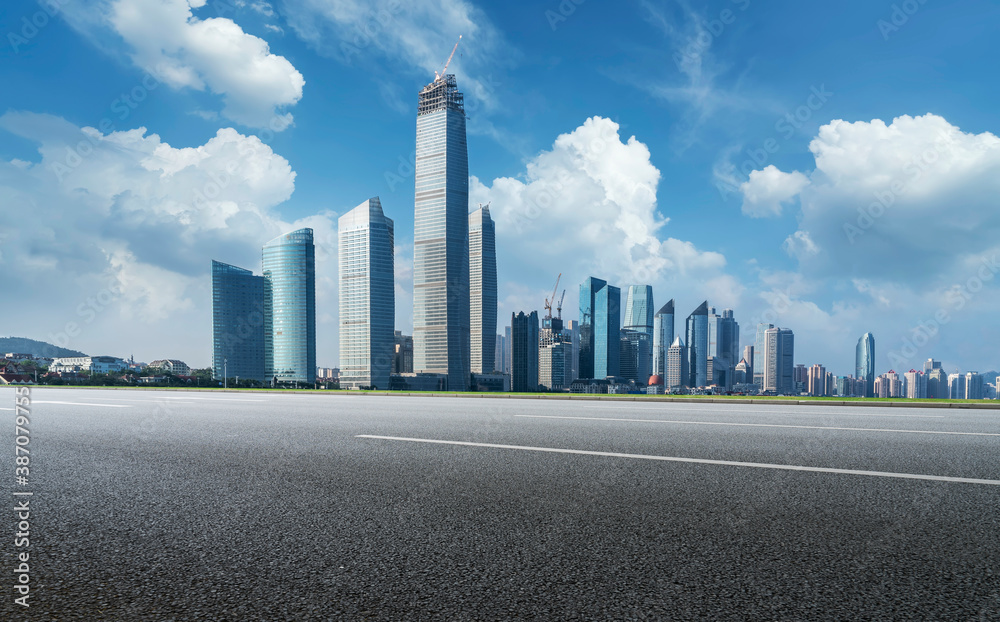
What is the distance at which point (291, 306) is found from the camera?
161 meters

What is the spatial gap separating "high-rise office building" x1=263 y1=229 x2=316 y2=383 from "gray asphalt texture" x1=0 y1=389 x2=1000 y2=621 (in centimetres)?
16504

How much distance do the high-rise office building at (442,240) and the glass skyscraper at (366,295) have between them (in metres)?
9.49

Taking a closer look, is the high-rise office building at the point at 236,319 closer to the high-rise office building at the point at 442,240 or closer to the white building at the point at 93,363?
the white building at the point at 93,363

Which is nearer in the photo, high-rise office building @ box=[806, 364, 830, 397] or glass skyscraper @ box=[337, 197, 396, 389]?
glass skyscraper @ box=[337, 197, 396, 389]

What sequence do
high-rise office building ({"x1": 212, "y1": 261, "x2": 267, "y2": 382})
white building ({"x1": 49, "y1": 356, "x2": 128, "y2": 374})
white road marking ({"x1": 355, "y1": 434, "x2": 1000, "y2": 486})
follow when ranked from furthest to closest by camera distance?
high-rise office building ({"x1": 212, "y1": 261, "x2": 267, "y2": 382}) → white building ({"x1": 49, "y1": 356, "x2": 128, "y2": 374}) → white road marking ({"x1": 355, "y1": 434, "x2": 1000, "y2": 486})

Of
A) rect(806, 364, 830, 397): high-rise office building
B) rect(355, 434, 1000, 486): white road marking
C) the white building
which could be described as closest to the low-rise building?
the white building

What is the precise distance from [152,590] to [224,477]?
2.50 metres

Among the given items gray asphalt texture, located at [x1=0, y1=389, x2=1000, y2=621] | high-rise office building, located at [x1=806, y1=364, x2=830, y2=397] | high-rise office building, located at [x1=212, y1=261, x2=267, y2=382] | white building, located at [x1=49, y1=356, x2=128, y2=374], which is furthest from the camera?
high-rise office building, located at [x1=806, y1=364, x2=830, y2=397]

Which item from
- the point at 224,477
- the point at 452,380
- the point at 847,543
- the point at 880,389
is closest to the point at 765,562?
the point at 847,543

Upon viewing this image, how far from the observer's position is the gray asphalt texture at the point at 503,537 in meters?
2.18

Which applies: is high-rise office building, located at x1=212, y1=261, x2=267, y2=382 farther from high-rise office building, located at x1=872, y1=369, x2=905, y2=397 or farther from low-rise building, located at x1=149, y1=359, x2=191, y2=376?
high-rise office building, located at x1=872, y1=369, x2=905, y2=397

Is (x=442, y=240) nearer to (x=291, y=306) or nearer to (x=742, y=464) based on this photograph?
(x=291, y=306)

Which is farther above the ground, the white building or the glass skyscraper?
the glass skyscraper

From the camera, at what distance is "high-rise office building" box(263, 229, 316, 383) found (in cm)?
16075
